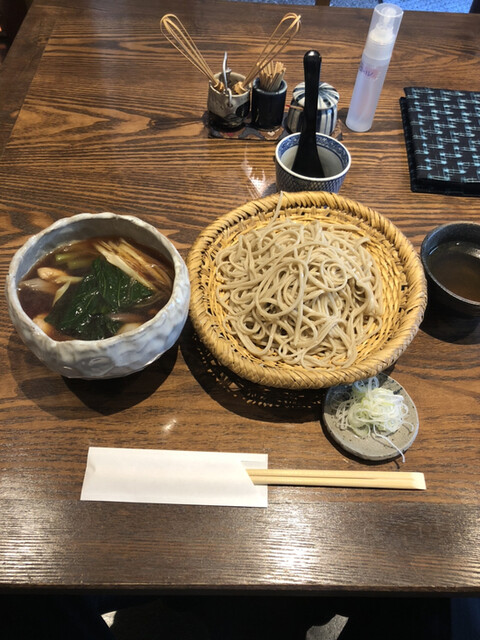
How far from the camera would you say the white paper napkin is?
1.03m

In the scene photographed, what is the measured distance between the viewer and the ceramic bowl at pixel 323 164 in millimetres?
1446

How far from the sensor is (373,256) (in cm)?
137

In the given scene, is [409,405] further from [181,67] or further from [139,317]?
[181,67]

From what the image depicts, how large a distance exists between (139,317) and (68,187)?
2.62 ft

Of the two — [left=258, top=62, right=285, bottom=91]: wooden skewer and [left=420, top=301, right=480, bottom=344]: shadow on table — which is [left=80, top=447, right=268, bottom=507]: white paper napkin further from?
[left=258, top=62, right=285, bottom=91]: wooden skewer

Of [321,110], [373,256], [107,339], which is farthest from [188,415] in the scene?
[321,110]

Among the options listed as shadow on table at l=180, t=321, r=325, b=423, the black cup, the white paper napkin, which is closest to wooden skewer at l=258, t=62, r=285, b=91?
the black cup

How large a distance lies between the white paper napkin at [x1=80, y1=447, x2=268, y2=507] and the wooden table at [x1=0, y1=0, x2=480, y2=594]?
0.02m

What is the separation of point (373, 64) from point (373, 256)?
785mm

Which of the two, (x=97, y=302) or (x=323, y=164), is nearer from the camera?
(x=97, y=302)

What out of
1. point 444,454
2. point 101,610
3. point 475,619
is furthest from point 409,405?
point 101,610

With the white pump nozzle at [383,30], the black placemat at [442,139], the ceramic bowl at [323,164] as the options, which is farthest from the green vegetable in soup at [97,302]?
the white pump nozzle at [383,30]

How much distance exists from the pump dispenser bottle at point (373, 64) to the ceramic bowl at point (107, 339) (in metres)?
1.11

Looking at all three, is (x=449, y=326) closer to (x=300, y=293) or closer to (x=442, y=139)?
(x=300, y=293)
